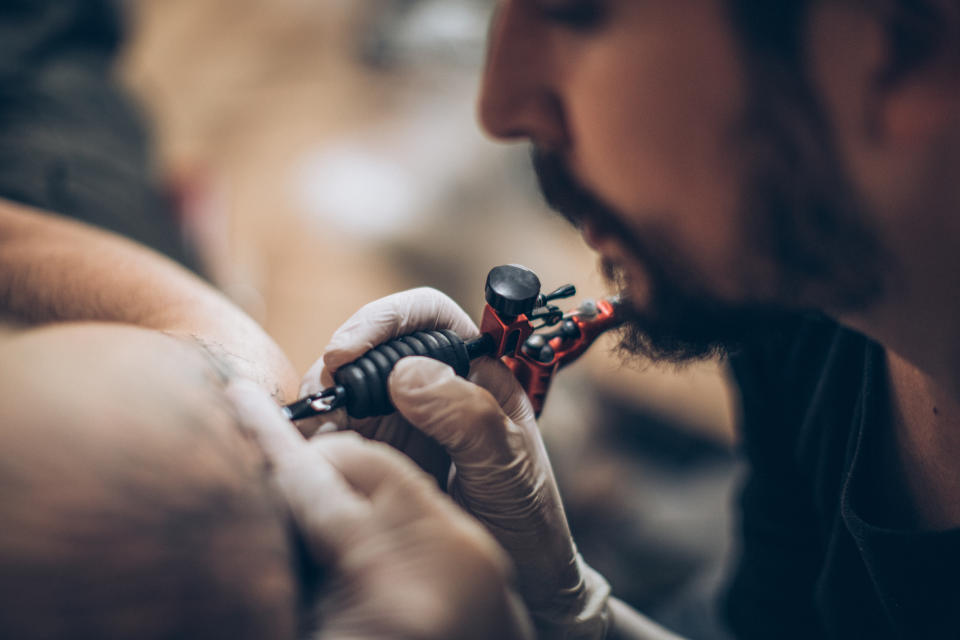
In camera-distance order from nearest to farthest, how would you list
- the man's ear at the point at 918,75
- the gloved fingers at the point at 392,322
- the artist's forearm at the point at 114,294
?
Answer: 1. the man's ear at the point at 918,75
2. the gloved fingers at the point at 392,322
3. the artist's forearm at the point at 114,294

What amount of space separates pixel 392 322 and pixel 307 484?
0.85 feet

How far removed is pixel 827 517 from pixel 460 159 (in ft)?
5.68

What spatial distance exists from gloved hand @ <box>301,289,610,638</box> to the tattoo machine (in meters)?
0.02

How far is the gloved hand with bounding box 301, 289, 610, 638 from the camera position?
27.5 inches

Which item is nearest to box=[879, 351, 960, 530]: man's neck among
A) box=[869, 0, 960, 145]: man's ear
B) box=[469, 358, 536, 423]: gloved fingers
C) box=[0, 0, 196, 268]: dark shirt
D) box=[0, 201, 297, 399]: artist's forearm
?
box=[869, 0, 960, 145]: man's ear

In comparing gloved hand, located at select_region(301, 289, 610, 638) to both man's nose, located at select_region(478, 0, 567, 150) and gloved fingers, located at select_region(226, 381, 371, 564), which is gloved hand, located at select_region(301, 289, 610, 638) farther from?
man's nose, located at select_region(478, 0, 567, 150)

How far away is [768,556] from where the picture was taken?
102cm

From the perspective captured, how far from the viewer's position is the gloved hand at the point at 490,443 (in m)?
0.70

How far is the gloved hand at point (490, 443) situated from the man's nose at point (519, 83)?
0.27 m

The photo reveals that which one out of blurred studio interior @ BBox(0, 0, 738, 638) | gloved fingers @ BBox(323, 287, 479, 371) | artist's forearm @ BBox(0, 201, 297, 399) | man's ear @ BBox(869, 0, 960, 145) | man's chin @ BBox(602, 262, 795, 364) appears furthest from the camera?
blurred studio interior @ BBox(0, 0, 738, 638)

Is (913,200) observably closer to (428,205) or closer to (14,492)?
(14,492)

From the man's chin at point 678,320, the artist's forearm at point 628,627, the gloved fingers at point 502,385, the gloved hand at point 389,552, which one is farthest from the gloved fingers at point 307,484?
the artist's forearm at point 628,627

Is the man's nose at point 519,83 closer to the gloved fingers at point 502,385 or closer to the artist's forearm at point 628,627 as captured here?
the gloved fingers at point 502,385

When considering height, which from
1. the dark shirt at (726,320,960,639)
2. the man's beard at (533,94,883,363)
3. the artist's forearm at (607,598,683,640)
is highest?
the man's beard at (533,94,883,363)
